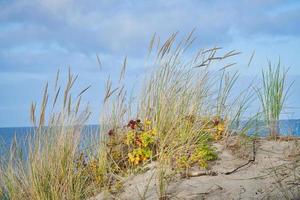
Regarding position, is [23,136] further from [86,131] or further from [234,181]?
[234,181]

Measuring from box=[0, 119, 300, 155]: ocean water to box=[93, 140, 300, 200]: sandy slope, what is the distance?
0.60 m

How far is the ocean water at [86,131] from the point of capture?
5004 millimetres

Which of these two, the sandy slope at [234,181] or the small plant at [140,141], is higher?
the small plant at [140,141]

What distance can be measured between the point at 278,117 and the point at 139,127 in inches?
70.3

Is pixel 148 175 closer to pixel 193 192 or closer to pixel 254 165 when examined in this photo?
pixel 193 192

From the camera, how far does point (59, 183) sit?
184 inches

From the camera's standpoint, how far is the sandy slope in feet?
13.8

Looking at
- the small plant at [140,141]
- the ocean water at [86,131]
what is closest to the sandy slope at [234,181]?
the small plant at [140,141]

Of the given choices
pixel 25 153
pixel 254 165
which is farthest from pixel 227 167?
pixel 25 153

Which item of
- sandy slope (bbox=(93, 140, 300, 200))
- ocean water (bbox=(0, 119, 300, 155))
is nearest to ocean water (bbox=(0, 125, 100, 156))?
ocean water (bbox=(0, 119, 300, 155))

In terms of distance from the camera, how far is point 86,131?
5.39 meters

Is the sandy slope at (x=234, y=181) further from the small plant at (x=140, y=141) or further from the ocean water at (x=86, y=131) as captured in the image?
the ocean water at (x=86, y=131)

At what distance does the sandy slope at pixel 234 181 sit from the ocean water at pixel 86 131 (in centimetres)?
60

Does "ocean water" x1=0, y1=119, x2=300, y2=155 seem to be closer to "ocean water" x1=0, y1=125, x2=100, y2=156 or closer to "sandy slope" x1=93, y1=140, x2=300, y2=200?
"ocean water" x1=0, y1=125, x2=100, y2=156
